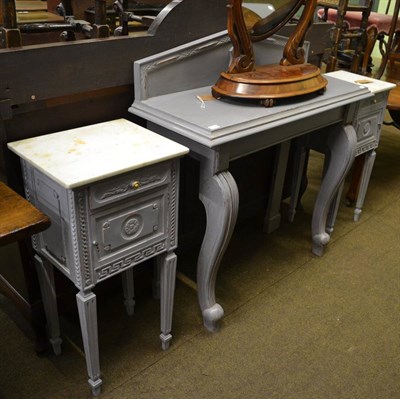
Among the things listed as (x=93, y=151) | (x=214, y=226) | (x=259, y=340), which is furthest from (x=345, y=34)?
(x=93, y=151)

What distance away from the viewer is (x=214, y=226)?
4.83ft

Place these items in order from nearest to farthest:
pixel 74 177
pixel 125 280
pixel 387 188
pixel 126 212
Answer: pixel 74 177 < pixel 126 212 < pixel 125 280 < pixel 387 188

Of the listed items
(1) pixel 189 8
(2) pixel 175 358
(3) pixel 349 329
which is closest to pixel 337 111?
(1) pixel 189 8

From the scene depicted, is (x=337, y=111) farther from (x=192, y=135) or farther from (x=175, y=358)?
(x=175, y=358)

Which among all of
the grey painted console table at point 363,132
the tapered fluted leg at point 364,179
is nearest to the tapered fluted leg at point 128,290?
the grey painted console table at point 363,132

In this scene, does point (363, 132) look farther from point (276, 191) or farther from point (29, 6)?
point (29, 6)

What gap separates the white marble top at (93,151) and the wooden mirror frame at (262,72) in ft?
1.20

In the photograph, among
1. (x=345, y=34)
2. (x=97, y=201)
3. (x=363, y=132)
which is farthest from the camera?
(x=345, y=34)

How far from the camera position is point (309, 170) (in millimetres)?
3008

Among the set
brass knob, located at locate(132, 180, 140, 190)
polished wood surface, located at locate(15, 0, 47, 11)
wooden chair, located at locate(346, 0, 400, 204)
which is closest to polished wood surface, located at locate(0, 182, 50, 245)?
brass knob, located at locate(132, 180, 140, 190)

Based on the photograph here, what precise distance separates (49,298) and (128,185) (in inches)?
20.5

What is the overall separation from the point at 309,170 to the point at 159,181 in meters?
1.93

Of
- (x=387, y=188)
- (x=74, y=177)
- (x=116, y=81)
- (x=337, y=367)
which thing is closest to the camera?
(x=74, y=177)

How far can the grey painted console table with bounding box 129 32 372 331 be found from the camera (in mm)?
1388
